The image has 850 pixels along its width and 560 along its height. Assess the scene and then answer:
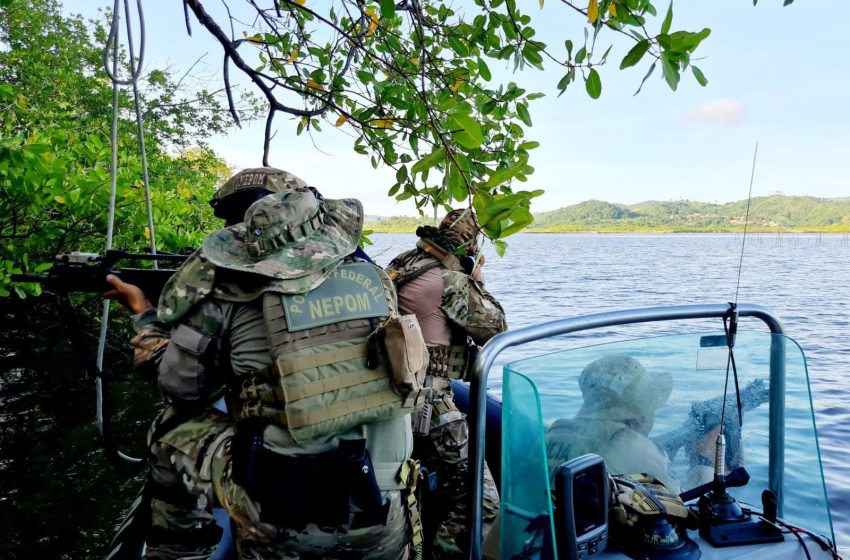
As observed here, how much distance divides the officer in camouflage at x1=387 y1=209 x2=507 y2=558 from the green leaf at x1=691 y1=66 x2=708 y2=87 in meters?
1.37

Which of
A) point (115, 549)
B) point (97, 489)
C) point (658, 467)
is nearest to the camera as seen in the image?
point (658, 467)

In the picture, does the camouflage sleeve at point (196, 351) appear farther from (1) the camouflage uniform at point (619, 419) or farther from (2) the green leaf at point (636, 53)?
(2) the green leaf at point (636, 53)

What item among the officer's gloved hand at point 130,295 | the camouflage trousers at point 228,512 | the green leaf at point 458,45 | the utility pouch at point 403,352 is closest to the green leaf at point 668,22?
the utility pouch at point 403,352

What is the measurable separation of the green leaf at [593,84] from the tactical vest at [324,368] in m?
0.98

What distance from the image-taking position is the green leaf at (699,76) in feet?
5.63

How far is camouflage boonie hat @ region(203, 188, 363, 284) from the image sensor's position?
1.79 metres

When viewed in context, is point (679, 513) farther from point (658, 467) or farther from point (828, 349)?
point (828, 349)

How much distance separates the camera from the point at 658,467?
1.80 meters

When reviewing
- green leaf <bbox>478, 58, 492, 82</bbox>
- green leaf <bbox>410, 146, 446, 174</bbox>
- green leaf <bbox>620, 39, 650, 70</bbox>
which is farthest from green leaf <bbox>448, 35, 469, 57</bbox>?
green leaf <bbox>620, 39, 650, 70</bbox>

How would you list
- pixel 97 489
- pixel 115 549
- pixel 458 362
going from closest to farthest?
1. pixel 115 549
2. pixel 458 362
3. pixel 97 489

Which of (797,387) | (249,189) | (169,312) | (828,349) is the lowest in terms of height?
(828,349)

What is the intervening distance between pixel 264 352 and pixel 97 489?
4729 mm

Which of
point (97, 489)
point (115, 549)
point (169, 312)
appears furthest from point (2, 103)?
point (169, 312)

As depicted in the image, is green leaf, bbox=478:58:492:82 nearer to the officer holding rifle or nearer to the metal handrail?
the officer holding rifle
